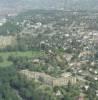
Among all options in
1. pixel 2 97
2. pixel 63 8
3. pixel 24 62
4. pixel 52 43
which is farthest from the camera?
pixel 63 8

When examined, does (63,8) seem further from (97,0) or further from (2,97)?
(2,97)

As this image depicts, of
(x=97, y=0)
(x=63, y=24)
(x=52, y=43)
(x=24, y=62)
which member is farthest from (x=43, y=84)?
(x=97, y=0)

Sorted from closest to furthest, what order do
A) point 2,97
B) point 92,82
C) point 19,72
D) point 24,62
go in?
1. point 2,97
2. point 92,82
3. point 19,72
4. point 24,62

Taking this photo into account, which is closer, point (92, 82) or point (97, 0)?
point (92, 82)

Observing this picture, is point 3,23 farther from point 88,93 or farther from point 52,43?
point 88,93

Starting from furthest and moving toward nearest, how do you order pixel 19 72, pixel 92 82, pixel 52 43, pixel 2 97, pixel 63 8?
pixel 63 8 → pixel 52 43 → pixel 19 72 → pixel 92 82 → pixel 2 97

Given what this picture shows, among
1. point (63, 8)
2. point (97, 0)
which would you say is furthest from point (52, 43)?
point (97, 0)
